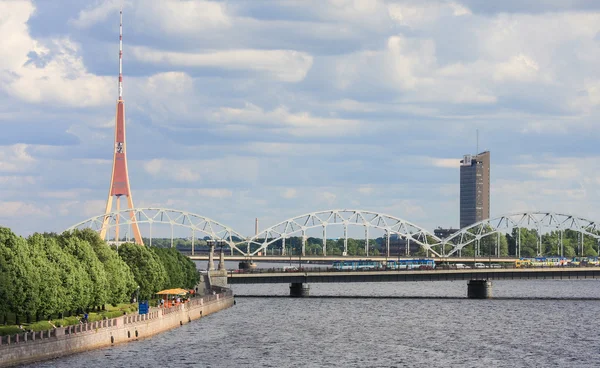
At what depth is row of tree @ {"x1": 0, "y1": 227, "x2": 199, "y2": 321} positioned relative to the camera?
302 feet

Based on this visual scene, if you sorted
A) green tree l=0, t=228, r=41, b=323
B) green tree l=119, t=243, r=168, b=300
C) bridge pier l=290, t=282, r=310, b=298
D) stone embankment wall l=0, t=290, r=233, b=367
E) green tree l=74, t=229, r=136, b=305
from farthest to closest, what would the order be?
bridge pier l=290, t=282, r=310, b=298
green tree l=119, t=243, r=168, b=300
green tree l=74, t=229, r=136, b=305
green tree l=0, t=228, r=41, b=323
stone embankment wall l=0, t=290, r=233, b=367

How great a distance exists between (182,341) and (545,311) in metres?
68.3

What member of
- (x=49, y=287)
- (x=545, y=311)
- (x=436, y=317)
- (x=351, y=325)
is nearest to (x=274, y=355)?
(x=49, y=287)

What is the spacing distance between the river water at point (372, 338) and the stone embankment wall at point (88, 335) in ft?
2.78

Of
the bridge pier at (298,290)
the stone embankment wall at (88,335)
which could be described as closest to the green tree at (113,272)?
the stone embankment wall at (88,335)

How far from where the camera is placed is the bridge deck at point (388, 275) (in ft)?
583

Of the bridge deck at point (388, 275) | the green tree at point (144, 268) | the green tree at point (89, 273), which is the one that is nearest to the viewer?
the green tree at point (89, 273)

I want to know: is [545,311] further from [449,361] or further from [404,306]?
[449,361]

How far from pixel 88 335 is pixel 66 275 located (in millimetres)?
13390

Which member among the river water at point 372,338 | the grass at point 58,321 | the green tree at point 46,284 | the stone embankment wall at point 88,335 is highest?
the green tree at point 46,284

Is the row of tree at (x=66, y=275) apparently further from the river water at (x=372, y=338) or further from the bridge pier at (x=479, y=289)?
the bridge pier at (x=479, y=289)

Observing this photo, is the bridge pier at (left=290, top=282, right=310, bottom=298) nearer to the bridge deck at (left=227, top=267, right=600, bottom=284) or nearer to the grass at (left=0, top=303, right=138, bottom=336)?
the bridge deck at (left=227, top=267, right=600, bottom=284)

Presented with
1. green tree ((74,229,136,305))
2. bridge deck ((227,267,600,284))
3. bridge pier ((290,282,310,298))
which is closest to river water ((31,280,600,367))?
bridge deck ((227,267,600,284))

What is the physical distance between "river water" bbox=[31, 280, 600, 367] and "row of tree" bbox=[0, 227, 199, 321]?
6852mm
